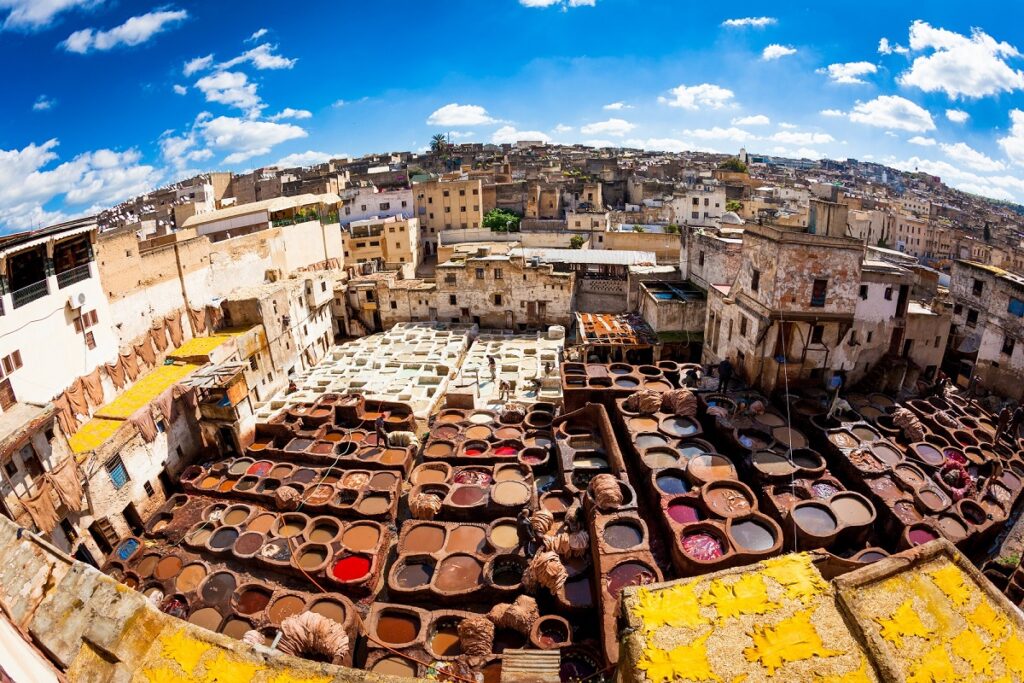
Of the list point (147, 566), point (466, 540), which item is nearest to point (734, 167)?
point (466, 540)

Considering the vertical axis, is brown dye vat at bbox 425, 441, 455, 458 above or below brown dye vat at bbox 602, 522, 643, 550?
below

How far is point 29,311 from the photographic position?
18359mm

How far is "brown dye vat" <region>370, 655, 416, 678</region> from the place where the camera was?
13.6 metres

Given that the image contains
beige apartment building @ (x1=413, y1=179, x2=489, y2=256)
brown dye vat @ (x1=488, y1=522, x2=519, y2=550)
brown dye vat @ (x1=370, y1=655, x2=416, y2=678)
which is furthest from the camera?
beige apartment building @ (x1=413, y1=179, x2=489, y2=256)

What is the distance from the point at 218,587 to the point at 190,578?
112cm

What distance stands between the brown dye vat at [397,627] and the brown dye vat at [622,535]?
5791mm

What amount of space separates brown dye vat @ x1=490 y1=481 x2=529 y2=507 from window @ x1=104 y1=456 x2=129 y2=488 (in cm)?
1351

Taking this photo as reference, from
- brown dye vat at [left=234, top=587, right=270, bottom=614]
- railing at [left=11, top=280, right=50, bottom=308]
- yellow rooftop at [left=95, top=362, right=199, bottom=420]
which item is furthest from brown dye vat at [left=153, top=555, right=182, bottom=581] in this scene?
railing at [left=11, top=280, right=50, bottom=308]

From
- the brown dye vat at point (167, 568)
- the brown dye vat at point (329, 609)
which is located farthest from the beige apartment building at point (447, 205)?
the brown dye vat at point (329, 609)

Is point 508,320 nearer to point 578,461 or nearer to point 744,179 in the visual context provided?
point 578,461

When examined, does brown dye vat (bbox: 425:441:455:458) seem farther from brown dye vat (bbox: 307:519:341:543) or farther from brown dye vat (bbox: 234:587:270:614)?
brown dye vat (bbox: 234:587:270:614)

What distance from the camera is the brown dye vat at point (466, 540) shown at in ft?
56.1

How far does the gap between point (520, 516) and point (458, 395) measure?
10.3 metres

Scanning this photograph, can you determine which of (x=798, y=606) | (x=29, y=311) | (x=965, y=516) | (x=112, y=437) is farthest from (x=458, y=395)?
(x=798, y=606)
